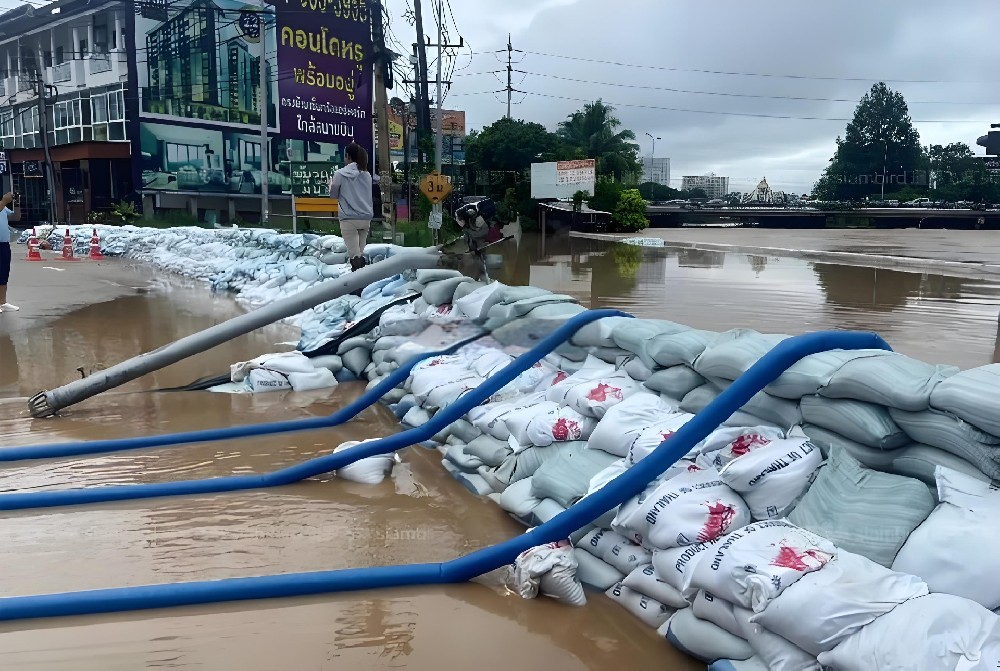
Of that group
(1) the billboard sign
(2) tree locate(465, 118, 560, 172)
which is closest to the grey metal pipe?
(1) the billboard sign

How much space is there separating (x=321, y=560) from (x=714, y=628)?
1.23m

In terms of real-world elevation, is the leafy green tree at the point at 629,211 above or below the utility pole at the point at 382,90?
below

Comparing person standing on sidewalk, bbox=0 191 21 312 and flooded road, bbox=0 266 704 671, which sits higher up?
person standing on sidewalk, bbox=0 191 21 312

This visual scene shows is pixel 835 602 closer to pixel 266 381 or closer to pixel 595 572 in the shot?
pixel 595 572

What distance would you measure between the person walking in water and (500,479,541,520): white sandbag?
12.9 ft

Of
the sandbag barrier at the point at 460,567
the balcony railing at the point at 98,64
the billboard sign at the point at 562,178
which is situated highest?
the balcony railing at the point at 98,64

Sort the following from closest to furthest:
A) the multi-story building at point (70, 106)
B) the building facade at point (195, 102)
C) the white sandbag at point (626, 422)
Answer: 1. the white sandbag at point (626, 422)
2. the building facade at point (195, 102)
3. the multi-story building at point (70, 106)

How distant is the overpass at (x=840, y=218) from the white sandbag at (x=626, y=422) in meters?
34.5

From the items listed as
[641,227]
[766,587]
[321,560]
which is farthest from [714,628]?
[641,227]

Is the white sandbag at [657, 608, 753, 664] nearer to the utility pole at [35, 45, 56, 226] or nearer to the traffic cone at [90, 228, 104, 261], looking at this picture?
the traffic cone at [90, 228, 104, 261]

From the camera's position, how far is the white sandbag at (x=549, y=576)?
2.14 m

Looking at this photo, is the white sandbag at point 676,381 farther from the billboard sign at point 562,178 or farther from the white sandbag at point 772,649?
the billboard sign at point 562,178

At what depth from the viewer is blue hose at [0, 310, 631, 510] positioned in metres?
2.84

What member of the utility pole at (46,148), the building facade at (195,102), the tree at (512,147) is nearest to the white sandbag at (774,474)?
the building facade at (195,102)
